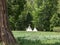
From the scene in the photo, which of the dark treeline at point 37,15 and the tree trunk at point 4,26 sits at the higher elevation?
the tree trunk at point 4,26

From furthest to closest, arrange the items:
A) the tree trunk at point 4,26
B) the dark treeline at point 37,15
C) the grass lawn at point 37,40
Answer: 1. the dark treeline at point 37,15
2. the grass lawn at point 37,40
3. the tree trunk at point 4,26

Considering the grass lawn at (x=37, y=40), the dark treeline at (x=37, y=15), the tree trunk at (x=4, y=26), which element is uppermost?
the tree trunk at (x=4, y=26)

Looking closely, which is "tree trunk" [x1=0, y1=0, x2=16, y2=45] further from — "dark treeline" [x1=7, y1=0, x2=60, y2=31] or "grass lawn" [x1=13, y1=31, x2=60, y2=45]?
"dark treeline" [x1=7, y1=0, x2=60, y2=31]

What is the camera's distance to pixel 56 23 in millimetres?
36312

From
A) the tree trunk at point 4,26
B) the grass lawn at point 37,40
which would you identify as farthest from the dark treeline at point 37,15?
the tree trunk at point 4,26

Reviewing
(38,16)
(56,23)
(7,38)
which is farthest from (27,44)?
(38,16)

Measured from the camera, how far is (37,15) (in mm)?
39594

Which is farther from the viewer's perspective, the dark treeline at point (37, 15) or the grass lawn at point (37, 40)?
the dark treeline at point (37, 15)

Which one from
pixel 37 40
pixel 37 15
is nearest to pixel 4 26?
pixel 37 40

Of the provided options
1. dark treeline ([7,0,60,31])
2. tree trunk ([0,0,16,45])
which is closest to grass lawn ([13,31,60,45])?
tree trunk ([0,0,16,45])

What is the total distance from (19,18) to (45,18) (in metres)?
4.43

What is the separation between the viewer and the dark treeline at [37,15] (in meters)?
37.2

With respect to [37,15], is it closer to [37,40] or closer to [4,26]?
[37,40]

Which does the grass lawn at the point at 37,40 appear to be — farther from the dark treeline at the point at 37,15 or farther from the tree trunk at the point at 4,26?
the dark treeline at the point at 37,15
